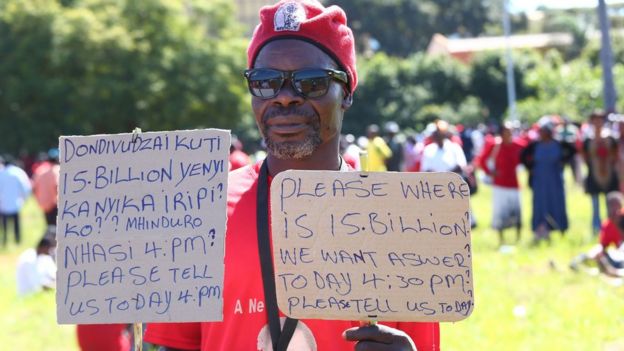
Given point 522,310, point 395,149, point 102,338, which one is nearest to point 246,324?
point 102,338

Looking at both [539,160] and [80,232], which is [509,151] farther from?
[80,232]

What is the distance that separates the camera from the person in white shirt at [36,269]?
36.1ft

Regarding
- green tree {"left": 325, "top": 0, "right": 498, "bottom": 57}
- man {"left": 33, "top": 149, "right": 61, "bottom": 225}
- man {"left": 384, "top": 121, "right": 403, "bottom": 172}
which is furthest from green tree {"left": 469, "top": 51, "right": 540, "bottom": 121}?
man {"left": 33, "top": 149, "right": 61, "bottom": 225}

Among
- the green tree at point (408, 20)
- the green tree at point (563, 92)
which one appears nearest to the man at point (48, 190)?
the green tree at point (563, 92)

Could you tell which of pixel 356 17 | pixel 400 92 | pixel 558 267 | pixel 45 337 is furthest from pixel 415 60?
pixel 45 337

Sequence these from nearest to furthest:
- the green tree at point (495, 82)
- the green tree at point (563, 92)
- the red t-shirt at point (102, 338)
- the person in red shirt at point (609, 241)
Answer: the red t-shirt at point (102, 338) < the person in red shirt at point (609, 241) < the green tree at point (563, 92) < the green tree at point (495, 82)

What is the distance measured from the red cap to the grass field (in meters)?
4.67

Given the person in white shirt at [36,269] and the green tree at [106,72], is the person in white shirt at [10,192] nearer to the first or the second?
the person in white shirt at [36,269]

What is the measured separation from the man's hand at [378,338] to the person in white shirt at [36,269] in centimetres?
881

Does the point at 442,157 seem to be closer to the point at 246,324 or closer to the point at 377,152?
the point at 377,152

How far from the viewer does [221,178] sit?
274cm

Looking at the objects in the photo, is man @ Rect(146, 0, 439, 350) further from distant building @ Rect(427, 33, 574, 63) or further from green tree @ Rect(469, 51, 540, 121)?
distant building @ Rect(427, 33, 574, 63)

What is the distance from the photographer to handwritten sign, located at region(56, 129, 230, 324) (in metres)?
2.68

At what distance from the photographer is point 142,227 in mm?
2750
